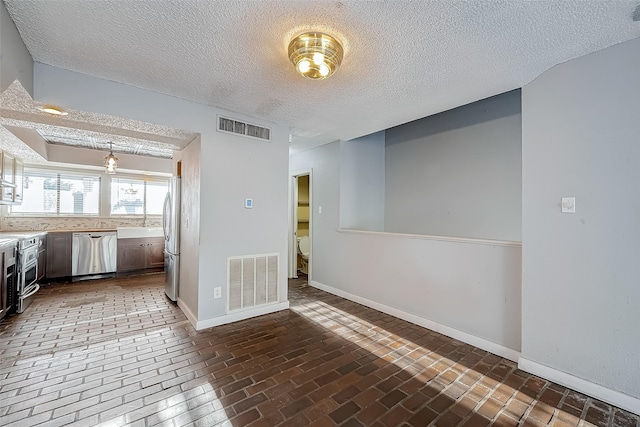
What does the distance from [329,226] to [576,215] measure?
3.05 metres

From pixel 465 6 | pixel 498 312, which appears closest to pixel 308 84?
pixel 465 6

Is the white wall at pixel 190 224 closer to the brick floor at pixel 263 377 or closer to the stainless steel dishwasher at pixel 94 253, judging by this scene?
the brick floor at pixel 263 377

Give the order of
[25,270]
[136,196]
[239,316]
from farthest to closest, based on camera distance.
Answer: [136,196]
[25,270]
[239,316]

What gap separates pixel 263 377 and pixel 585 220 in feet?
8.82

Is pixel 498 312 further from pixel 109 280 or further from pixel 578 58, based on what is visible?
pixel 109 280

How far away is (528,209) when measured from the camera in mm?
2236

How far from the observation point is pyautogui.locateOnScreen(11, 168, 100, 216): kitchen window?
5023mm

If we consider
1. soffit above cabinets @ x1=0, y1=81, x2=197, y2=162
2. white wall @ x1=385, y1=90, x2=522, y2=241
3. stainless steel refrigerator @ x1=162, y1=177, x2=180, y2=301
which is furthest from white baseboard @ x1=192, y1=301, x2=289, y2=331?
white wall @ x1=385, y1=90, x2=522, y2=241

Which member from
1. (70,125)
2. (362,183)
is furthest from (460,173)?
(70,125)

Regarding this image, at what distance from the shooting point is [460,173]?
150 inches

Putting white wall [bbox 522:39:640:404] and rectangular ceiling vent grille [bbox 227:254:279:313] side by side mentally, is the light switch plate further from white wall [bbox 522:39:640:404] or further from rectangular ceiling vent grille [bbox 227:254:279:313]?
rectangular ceiling vent grille [bbox 227:254:279:313]

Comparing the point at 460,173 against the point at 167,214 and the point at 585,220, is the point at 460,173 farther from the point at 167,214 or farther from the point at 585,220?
the point at 167,214

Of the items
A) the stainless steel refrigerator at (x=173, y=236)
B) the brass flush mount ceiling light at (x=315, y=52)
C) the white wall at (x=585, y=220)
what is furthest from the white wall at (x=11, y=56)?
the white wall at (x=585, y=220)

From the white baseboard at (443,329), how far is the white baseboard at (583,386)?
0.57 feet
